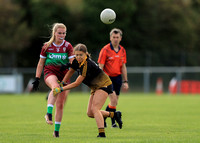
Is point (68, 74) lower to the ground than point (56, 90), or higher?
higher

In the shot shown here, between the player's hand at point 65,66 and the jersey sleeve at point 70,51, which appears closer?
the player's hand at point 65,66

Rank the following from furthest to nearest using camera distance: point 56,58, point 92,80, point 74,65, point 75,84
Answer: point 56,58, point 92,80, point 74,65, point 75,84

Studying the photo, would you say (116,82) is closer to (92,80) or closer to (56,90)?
(92,80)

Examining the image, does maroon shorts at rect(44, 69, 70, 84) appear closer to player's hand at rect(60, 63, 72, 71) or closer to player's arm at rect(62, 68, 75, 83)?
player's arm at rect(62, 68, 75, 83)

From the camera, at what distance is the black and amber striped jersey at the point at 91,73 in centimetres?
888

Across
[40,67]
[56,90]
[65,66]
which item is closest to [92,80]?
[65,66]

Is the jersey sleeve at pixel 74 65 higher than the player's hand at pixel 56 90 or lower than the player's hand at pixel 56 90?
higher

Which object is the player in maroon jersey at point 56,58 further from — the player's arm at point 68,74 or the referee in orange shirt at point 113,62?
the referee in orange shirt at point 113,62

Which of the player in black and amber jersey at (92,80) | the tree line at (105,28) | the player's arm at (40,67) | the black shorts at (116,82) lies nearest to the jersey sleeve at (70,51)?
the player's arm at (40,67)

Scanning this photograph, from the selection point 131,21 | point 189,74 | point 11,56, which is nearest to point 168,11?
point 131,21

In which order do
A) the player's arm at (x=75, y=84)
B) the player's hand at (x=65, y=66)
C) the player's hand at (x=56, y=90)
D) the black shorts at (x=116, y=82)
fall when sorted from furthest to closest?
1. the black shorts at (x=116, y=82)
2. the player's hand at (x=65, y=66)
3. the player's arm at (x=75, y=84)
4. the player's hand at (x=56, y=90)

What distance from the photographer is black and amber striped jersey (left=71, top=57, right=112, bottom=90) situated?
8875 mm

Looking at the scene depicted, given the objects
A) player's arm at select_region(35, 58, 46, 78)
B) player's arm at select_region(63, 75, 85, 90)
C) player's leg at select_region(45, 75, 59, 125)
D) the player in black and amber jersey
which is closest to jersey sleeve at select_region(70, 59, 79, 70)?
the player in black and amber jersey

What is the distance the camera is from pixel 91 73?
900 centimetres
